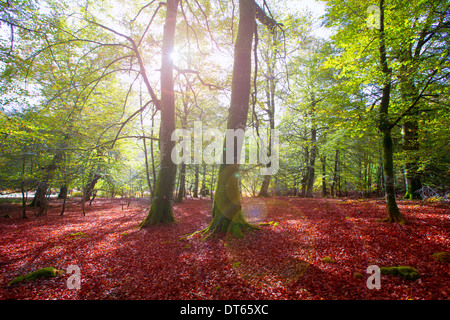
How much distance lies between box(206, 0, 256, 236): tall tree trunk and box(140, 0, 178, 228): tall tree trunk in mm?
2706

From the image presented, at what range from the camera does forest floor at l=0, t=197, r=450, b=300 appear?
263 cm

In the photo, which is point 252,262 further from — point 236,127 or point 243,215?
point 236,127

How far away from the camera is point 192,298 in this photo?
8.88 ft

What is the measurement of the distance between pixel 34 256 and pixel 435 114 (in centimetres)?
1268

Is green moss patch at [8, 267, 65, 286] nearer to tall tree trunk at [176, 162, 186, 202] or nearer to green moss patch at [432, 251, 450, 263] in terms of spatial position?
green moss patch at [432, 251, 450, 263]

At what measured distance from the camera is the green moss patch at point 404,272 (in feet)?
8.45

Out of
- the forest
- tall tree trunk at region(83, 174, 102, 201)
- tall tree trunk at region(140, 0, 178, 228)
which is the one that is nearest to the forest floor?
the forest

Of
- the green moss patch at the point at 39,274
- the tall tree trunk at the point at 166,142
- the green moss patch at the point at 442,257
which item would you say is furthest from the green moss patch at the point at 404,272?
the tall tree trunk at the point at 166,142

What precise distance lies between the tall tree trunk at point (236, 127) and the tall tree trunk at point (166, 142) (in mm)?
2706

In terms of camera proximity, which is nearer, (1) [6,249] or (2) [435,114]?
(1) [6,249]

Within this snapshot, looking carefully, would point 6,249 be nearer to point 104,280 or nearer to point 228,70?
point 104,280

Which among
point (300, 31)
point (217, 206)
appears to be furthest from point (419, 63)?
point (217, 206)
